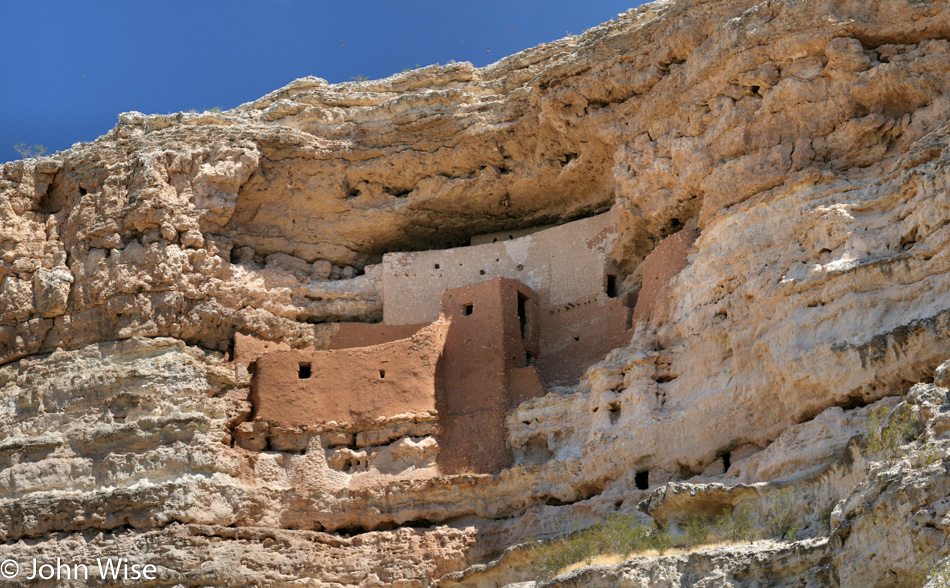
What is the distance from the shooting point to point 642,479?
19109 millimetres

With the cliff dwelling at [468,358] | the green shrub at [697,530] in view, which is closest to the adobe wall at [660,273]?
the cliff dwelling at [468,358]

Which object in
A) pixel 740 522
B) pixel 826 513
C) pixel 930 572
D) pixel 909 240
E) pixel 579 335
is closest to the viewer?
pixel 930 572

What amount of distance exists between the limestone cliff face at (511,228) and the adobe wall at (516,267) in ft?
2.13

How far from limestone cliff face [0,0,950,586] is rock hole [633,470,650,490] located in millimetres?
46

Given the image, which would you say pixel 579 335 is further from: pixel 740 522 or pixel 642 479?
pixel 740 522

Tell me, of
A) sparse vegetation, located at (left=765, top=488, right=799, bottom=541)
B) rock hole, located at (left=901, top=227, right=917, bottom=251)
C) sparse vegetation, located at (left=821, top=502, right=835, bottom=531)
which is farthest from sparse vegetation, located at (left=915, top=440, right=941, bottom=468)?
rock hole, located at (left=901, top=227, right=917, bottom=251)

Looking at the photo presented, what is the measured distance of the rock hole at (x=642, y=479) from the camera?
749 inches

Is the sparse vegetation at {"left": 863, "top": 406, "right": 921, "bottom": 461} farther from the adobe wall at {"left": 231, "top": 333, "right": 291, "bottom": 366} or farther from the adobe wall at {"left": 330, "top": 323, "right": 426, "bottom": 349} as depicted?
the adobe wall at {"left": 231, "top": 333, "right": 291, "bottom": 366}

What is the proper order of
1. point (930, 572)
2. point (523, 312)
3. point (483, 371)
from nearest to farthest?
point (930, 572) < point (483, 371) < point (523, 312)

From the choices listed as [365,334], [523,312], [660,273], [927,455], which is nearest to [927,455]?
[927,455]

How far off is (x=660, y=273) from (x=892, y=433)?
8.10 meters

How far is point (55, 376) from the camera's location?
75.0 ft

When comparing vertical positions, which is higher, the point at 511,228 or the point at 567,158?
the point at 567,158

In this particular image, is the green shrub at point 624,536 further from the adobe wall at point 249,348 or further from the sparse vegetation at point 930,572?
the adobe wall at point 249,348
